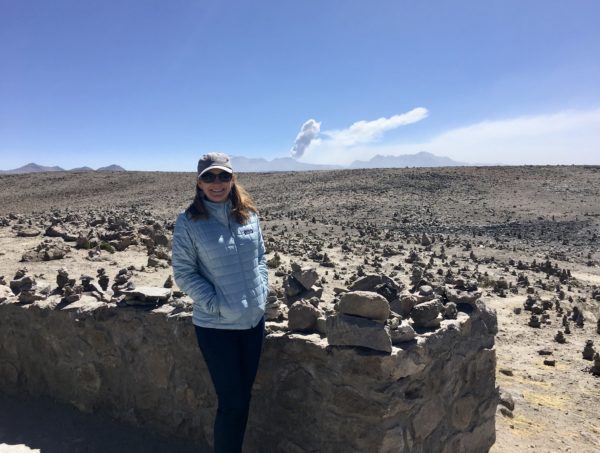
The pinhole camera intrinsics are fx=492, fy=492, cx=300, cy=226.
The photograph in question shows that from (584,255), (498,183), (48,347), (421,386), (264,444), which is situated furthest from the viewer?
(498,183)

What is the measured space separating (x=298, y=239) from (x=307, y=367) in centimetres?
1236

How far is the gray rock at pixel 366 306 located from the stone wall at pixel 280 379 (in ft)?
0.83

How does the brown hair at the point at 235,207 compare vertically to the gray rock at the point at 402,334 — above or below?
above

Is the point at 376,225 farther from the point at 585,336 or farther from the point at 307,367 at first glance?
the point at 307,367

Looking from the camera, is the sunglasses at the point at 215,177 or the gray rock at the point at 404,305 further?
the gray rock at the point at 404,305

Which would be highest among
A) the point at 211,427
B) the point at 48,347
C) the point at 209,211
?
the point at 209,211

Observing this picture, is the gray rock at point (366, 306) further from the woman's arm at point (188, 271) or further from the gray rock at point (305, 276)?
the gray rock at point (305, 276)

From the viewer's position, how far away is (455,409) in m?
4.17

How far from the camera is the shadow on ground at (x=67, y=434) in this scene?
169 inches

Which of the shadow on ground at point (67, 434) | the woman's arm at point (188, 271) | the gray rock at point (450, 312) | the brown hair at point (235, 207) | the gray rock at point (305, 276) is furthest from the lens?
the gray rock at point (305, 276)

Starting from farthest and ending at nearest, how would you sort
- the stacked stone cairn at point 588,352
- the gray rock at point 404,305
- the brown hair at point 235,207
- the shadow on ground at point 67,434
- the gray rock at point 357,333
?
the stacked stone cairn at point 588,352 → the shadow on ground at point 67,434 → the gray rock at point 404,305 → the gray rock at point 357,333 → the brown hair at point 235,207

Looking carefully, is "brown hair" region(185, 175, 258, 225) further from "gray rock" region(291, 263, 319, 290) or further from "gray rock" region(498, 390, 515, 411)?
"gray rock" region(498, 390, 515, 411)

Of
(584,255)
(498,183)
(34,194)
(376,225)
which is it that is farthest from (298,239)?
(34,194)

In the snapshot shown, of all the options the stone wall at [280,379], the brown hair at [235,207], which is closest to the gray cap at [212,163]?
→ the brown hair at [235,207]
